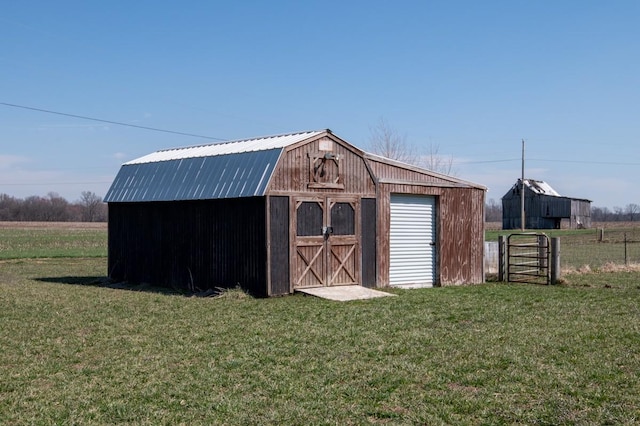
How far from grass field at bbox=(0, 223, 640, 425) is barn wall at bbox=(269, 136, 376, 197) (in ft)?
9.24

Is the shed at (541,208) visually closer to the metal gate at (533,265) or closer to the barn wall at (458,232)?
the metal gate at (533,265)

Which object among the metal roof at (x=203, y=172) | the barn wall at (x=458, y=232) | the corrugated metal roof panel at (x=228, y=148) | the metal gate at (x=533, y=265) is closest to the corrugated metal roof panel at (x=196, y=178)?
the metal roof at (x=203, y=172)

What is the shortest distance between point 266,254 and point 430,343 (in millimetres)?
6710

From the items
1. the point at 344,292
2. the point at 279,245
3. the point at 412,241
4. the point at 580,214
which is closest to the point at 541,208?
the point at 580,214

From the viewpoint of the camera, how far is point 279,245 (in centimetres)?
1675

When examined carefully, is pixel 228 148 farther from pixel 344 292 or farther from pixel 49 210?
pixel 49 210

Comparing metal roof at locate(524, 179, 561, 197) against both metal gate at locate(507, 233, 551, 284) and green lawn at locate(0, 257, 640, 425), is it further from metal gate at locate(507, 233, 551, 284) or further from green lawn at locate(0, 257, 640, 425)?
green lawn at locate(0, 257, 640, 425)

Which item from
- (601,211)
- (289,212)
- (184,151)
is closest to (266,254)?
(289,212)

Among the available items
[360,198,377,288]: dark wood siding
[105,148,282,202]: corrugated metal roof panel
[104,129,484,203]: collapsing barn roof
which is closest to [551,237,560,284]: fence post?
[104,129,484,203]: collapsing barn roof

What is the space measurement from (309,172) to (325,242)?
5.90 feet

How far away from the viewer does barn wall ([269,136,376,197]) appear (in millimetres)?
16969

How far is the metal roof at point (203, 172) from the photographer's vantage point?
17172 mm

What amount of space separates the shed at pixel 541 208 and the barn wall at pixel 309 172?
59806mm

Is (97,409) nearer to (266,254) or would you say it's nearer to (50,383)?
(50,383)
